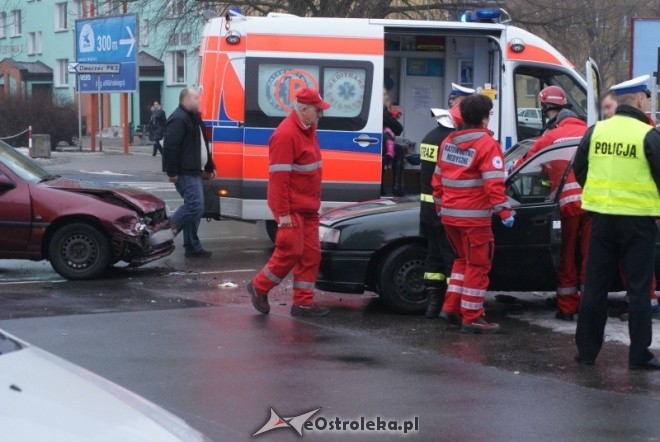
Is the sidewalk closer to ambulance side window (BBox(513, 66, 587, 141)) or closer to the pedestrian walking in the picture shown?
the pedestrian walking

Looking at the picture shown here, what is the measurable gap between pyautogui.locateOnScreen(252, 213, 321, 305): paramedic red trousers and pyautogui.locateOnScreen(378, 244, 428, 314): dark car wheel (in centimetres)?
58

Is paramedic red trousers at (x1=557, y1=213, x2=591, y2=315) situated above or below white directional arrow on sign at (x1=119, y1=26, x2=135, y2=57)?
below

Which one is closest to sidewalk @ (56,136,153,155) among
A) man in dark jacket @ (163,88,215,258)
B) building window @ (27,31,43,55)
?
building window @ (27,31,43,55)

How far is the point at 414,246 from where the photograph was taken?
30.1 ft

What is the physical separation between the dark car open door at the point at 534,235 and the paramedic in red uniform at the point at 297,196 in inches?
56.6

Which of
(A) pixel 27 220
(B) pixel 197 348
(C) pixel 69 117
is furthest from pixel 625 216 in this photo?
(C) pixel 69 117

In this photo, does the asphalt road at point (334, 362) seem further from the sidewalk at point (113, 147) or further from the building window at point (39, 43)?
the building window at point (39, 43)

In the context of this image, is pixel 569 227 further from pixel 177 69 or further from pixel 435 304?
pixel 177 69

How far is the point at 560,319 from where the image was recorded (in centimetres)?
906

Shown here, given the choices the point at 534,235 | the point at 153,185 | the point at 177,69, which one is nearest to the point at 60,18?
the point at 177,69

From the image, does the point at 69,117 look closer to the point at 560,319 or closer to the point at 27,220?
the point at 27,220

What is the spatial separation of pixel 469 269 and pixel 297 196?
1.46 meters

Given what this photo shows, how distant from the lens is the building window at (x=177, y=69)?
55478 mm

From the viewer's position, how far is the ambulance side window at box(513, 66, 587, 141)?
541 inches
